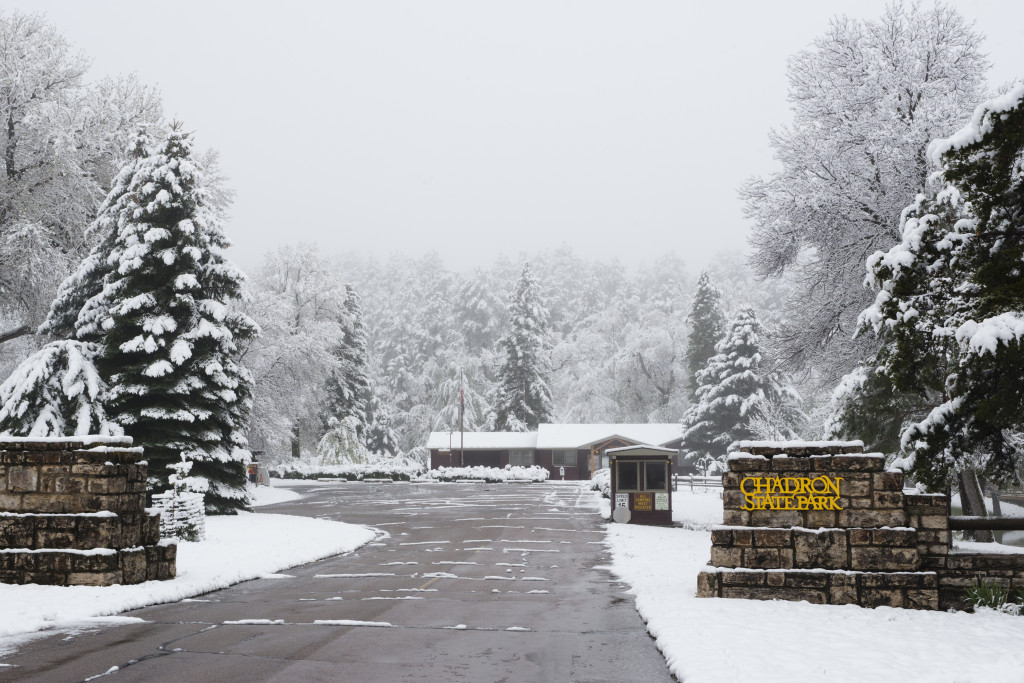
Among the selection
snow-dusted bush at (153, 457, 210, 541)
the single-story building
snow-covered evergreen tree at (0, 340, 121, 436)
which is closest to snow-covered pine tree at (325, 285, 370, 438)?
the single-story building

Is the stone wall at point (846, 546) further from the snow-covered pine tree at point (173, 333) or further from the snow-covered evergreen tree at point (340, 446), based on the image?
the snow-covered evergreen tree at point (340, 446)

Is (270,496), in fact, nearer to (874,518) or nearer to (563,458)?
(563,458)

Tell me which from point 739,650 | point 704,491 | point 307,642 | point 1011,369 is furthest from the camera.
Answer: point 704,491

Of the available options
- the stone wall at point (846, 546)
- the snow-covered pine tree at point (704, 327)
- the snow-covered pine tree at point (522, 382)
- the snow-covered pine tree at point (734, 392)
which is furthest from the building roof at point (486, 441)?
the stone wall at point (846, 546)

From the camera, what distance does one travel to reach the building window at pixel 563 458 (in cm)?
7400

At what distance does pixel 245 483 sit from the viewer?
30.7 meters

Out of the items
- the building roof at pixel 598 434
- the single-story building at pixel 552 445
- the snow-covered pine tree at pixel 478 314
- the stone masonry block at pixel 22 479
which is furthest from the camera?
the snow-covered pine tree at pixel 478 314

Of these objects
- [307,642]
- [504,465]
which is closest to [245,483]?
[307,642]

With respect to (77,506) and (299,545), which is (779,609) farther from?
(299,545)

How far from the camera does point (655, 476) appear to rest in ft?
95.1

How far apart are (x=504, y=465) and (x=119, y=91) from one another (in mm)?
48082

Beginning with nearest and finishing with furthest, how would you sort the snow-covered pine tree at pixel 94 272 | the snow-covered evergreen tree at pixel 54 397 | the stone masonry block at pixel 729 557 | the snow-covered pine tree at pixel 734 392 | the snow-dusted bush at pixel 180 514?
the stone masonry block at pixel 729 557 < the snow-dusted bush at pixel 180 514 < the snow-covered evergreen tree at pixel 54 397 < the snow-covered pine tree at pixel 94 272 < the snow-covered pine tree at pixel 734 392

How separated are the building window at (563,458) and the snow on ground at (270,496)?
30144mm

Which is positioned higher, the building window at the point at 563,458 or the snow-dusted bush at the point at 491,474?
the building window at the point at 563,458
